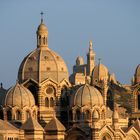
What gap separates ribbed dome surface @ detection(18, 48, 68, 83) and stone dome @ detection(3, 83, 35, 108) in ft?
11.9

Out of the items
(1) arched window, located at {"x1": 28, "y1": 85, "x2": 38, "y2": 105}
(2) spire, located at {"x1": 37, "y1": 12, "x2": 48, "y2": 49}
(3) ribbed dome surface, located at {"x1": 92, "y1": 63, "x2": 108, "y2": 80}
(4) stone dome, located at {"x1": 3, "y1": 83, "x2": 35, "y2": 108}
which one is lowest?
(4) stone dome, located at {"x1": 3, "y1": 83, "x2": 35, "y2": 108}

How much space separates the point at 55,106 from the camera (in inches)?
4838

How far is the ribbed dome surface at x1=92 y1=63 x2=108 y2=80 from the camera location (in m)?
131

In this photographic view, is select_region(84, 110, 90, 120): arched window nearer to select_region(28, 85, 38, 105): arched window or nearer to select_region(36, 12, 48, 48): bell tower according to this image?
select_region(28, 85, 38, 105): arched window

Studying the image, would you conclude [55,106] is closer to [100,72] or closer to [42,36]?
[42,36]

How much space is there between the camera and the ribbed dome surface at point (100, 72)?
131 meters

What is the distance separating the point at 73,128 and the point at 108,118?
6.00 meters

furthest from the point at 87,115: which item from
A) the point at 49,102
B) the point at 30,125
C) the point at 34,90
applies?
the point at 30,125

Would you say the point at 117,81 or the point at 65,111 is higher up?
the point at 117,81

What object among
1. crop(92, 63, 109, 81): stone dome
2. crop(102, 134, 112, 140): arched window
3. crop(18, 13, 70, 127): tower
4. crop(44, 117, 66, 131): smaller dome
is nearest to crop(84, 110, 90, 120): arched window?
crop(102, 134, 112, 140): arched window

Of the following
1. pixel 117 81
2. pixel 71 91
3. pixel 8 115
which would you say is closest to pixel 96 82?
pixel 71 91

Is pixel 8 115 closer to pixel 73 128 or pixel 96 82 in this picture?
pixel 73 128

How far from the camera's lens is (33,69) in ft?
404

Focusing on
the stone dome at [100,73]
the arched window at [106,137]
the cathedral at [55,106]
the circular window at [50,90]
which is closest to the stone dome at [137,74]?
the cathedral at [55,106]
